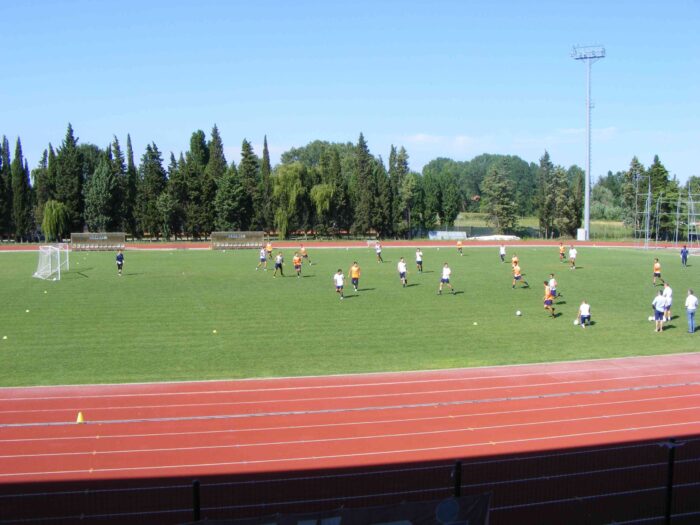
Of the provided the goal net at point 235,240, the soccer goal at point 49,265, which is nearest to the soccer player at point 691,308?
the soccer goal at point 49,265

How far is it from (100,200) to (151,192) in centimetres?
616

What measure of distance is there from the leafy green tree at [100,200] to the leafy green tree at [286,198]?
19199 mm

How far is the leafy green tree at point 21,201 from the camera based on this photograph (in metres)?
77.4

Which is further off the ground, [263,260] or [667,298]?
[263,260]

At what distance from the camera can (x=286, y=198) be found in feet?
250

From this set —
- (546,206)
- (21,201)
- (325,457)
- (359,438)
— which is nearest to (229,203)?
(21,201)

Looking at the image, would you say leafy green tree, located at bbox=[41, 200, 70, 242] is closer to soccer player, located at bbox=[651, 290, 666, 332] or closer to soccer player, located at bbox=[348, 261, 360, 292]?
soccer player, located at bbox=[348, 261, 360, 292]

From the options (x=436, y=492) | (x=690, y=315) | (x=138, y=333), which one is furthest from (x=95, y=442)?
(x=690, y=315)

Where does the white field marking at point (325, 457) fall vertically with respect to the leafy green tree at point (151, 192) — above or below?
below

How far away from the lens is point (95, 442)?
459 inches

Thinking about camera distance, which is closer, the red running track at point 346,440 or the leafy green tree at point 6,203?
the red running track at point 346,440

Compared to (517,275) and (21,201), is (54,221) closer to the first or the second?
(21,201)

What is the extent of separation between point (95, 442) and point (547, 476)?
25.4ft

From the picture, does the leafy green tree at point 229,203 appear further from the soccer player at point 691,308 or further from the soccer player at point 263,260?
the soccer player at point 691,308
